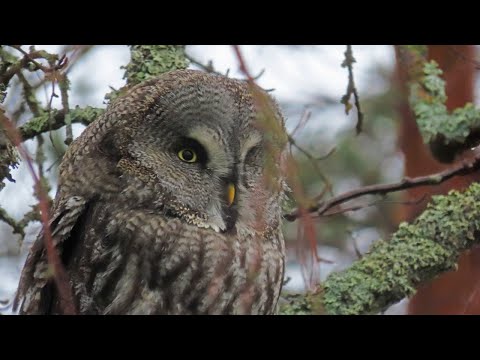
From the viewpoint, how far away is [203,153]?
10.2ft

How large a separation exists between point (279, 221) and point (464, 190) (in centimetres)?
68

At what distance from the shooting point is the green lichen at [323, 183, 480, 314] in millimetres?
2934

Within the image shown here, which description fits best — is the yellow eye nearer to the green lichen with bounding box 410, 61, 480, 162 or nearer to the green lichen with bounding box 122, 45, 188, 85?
the green lichen with bounding box 122, 45, 188, 85

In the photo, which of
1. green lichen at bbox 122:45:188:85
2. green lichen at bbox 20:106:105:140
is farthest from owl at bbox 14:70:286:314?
green lichen at bbox 122:45:188:85

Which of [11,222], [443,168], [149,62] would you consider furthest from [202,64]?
[443,168]

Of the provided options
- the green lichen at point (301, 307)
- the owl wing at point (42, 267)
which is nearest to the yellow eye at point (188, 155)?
the owl wing at point (42, 267)

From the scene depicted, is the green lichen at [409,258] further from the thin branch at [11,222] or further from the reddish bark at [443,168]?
the thin branch at [11,222]

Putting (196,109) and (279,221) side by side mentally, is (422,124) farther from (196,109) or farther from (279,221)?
(196,109)

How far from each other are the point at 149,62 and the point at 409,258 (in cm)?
133

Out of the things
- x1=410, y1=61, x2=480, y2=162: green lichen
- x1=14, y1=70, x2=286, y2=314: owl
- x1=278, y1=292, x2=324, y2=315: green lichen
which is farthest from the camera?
x1=410, y1=61, x2=480, y2=162: green lichen

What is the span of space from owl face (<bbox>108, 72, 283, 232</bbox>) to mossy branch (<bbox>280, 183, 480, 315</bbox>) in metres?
0.41

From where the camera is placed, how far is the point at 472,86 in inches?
220

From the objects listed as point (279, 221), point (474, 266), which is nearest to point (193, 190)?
point (279, 221)

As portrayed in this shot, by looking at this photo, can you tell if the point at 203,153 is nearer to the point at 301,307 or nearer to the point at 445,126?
the point at 301,307
